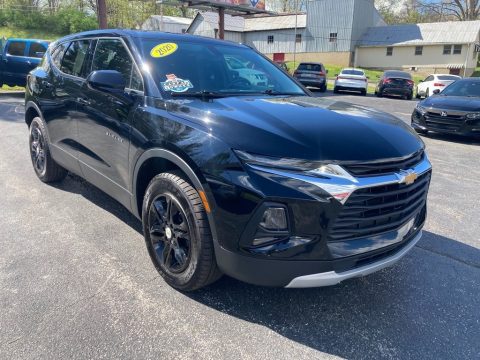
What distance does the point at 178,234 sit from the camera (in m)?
2.72

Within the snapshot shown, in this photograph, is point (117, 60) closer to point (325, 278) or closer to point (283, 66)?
point (325, 278)

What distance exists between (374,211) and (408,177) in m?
0.33

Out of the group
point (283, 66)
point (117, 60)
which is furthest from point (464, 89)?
point (283, 66)

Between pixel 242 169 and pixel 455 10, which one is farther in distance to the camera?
pixel 455 10

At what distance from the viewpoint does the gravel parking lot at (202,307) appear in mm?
2332

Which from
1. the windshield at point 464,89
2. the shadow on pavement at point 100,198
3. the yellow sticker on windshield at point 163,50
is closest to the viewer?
the yellow sticker on windshield at point 163,50

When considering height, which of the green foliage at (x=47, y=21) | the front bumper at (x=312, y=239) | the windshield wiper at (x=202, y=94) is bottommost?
the front bumper at (x=312, y=239)

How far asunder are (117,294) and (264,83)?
2.22 m

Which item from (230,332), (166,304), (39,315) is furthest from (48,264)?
(230,332)

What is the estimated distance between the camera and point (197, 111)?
2.65m

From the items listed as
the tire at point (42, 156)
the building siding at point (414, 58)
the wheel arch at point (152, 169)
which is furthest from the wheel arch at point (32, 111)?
the building siding at point (414, 58)

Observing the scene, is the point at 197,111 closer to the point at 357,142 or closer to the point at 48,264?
the point at 357,142

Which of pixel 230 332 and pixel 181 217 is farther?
pixel 181 217

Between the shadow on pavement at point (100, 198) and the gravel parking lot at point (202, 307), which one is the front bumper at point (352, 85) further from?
the gravel parking lot at point (202, 307)
